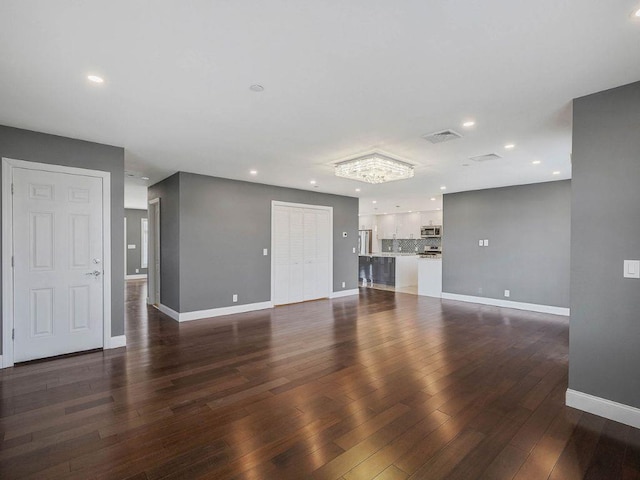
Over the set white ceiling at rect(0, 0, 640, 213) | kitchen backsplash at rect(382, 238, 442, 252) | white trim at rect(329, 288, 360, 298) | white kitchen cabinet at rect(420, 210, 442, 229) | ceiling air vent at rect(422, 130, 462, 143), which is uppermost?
white ceiling at rect(0, 0, 640, 213)

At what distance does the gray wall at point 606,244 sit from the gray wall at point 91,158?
4925 mm

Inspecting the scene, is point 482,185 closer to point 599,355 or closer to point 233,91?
point 599,355

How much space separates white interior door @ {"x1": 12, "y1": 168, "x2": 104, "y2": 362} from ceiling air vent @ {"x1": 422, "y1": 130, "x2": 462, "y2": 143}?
13.2 feet

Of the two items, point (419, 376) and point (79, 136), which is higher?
point (79, 136)

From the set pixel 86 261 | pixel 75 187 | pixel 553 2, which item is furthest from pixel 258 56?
pixel 86 261

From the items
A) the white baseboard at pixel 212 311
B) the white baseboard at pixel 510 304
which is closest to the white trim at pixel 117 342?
the white baseboard at pixel 212 311

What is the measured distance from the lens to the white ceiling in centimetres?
170

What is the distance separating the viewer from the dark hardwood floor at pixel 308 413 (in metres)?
1.94

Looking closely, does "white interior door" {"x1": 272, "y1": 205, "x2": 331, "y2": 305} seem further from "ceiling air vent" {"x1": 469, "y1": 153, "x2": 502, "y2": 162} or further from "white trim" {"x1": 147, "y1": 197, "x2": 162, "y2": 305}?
"ceiling air vent" {"x1": 469, "y1": 153, "x2": 502, "y2": 162}

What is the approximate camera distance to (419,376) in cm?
321

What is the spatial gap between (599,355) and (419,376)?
1.47 m

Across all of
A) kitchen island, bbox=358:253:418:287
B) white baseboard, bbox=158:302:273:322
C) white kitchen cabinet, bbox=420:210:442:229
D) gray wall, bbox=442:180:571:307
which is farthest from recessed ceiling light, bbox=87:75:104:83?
white kitchen cabinet, bbox=420:210:442:229

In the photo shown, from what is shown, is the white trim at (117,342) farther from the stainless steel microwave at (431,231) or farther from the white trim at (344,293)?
the stainless steel microwave at (431,231)

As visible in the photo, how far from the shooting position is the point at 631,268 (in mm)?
2395
